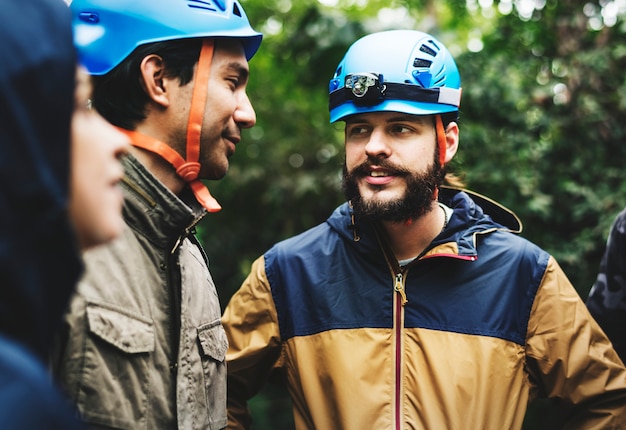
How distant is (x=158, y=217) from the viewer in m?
2.40

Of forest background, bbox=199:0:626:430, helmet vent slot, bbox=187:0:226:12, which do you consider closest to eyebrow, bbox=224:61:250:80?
helmet vent slot, bbox=187:0:226:12

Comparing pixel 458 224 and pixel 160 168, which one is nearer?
pixel 160 168

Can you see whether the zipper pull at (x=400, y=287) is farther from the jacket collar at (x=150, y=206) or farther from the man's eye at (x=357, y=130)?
the jacket collar at (x=150, y=206)

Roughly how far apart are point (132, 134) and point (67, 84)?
1277mm

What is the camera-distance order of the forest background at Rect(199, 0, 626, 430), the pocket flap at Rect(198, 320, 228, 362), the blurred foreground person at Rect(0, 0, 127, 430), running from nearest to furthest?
1. the blurred foreground person at Rect(0, 0, 127, 430)
2. the pocket flap at Rect(198, 320, 228, 362)
3. the forest background at Rect(199, 0, 626, 430)

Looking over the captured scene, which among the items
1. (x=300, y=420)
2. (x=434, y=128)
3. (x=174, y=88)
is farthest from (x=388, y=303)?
(x=174, y=88)

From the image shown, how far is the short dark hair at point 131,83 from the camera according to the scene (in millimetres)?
2576

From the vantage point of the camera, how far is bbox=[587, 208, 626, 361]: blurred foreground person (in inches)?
134

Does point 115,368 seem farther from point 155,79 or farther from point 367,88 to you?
point 367,88

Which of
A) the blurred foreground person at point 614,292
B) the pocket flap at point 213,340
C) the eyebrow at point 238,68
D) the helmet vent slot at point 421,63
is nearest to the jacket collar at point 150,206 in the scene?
the pocket flap at point 213,340

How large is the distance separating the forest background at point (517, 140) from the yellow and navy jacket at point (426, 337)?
203cm

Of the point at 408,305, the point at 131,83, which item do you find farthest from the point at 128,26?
the point at 408,305

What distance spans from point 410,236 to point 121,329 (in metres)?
1.57

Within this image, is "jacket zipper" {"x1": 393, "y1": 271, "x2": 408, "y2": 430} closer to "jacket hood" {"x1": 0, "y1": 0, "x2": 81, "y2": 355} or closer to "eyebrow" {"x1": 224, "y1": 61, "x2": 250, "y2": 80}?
"eyebrow" {"x1": 224, "y1": 61, "x2": 250, "y2": 80}
